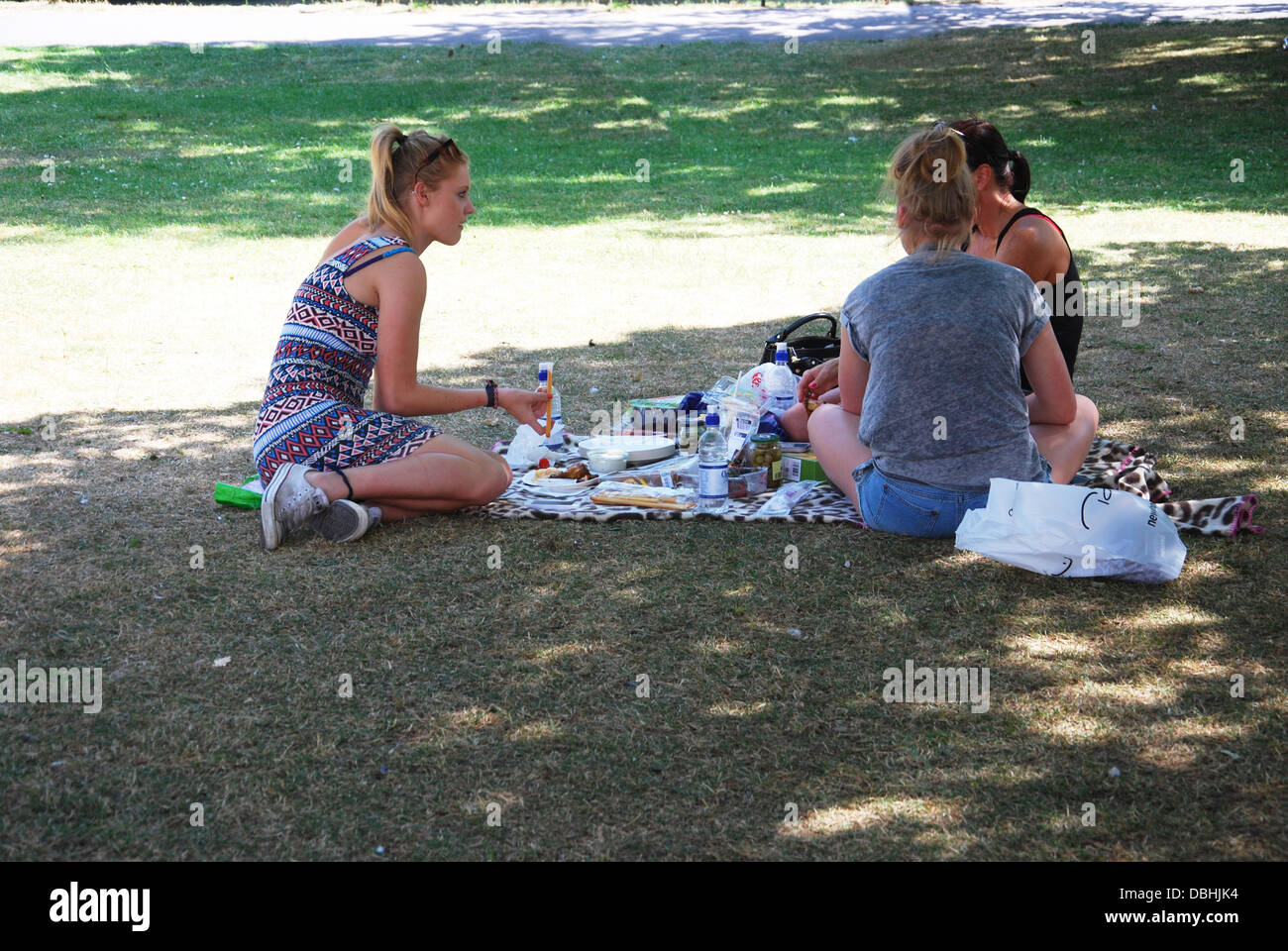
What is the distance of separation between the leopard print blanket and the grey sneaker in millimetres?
561

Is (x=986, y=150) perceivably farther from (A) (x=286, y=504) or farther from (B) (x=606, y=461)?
(A) (x=286, y=504)

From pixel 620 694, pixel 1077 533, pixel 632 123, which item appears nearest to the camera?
pixel 620 694

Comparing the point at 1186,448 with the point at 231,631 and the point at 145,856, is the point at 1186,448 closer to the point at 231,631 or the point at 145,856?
the point at 231,631

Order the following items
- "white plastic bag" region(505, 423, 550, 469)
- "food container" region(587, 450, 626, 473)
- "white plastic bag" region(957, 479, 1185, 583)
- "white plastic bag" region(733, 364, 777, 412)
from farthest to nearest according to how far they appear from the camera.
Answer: "white plastic bag" region(733, 364, 777, 412), "white plastic bag" region(505, 423, 550, 469), "food container" region(587, 450, 626, 473), "white plastic bag" region(957, 479, 1185, 583)

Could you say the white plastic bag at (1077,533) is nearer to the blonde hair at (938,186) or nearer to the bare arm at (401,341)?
the blonde hair at (938,186)

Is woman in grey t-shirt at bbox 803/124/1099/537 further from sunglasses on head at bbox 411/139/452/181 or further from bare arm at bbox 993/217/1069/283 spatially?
sunglasses on head at bbox 411/139/452/181

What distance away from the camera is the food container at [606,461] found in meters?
5.51

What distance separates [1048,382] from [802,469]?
4.01 ft

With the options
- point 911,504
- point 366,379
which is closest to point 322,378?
point 366,379

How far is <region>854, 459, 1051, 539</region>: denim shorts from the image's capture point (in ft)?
14.7

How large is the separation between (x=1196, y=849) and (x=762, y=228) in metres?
9.59

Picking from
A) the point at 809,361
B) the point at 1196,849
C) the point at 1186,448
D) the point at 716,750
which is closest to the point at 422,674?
the point at 716,750

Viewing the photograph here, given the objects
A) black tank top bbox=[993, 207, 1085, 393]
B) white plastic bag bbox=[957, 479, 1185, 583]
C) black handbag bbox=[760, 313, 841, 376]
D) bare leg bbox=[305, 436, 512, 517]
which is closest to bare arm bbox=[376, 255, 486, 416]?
bare leg bbox=[305, 436, 512, 517]

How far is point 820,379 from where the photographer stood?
18.0ft
